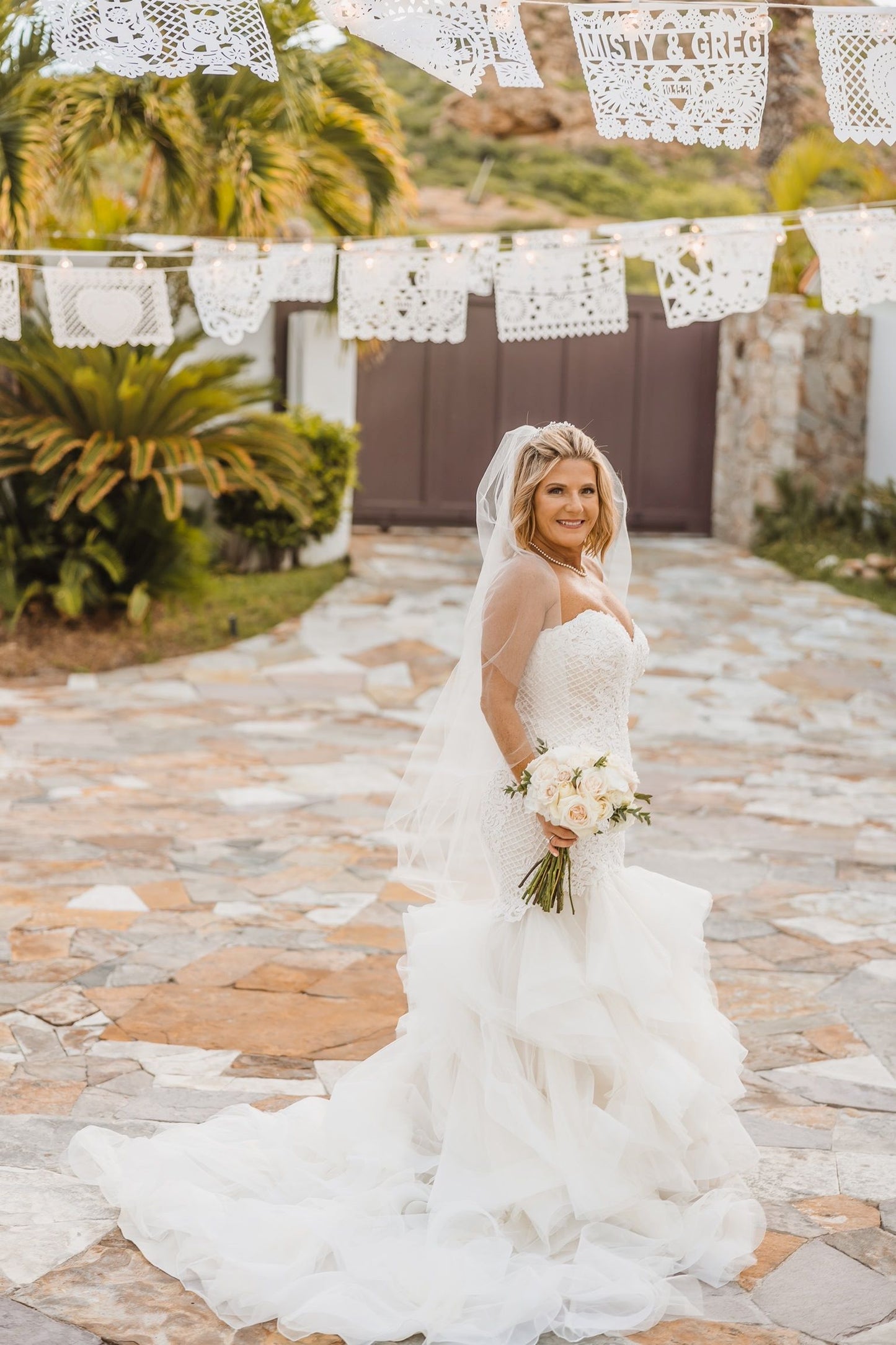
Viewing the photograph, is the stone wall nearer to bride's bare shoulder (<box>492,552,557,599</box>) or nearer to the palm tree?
the palm tree

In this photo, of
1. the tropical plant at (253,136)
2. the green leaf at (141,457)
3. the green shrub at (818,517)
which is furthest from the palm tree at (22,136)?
the green shrub at (818,517)

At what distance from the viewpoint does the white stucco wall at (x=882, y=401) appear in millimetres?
14633

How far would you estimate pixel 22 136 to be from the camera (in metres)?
9.08

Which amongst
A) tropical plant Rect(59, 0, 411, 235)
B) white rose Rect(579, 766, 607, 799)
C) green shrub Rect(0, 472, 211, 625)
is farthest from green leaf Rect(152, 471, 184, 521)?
white rose Rect(579, 766, 607, 799)

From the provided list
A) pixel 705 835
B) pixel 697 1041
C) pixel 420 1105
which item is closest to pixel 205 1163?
pixel 420 1105

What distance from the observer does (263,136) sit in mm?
9828

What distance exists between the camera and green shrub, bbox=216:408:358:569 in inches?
490

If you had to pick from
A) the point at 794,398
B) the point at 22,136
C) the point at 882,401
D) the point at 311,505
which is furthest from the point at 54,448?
the point at 882,401

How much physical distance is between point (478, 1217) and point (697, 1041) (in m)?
0.65

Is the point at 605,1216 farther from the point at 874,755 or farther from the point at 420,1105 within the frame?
the point at 874,755

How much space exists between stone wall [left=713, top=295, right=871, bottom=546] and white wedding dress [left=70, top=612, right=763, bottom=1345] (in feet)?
39.3

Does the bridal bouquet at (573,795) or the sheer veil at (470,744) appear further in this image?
the sheer veil at (470,744)

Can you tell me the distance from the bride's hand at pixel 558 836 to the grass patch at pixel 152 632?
7.18 meters

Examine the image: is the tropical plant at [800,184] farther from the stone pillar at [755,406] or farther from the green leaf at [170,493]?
the green leaf at [170,493]
